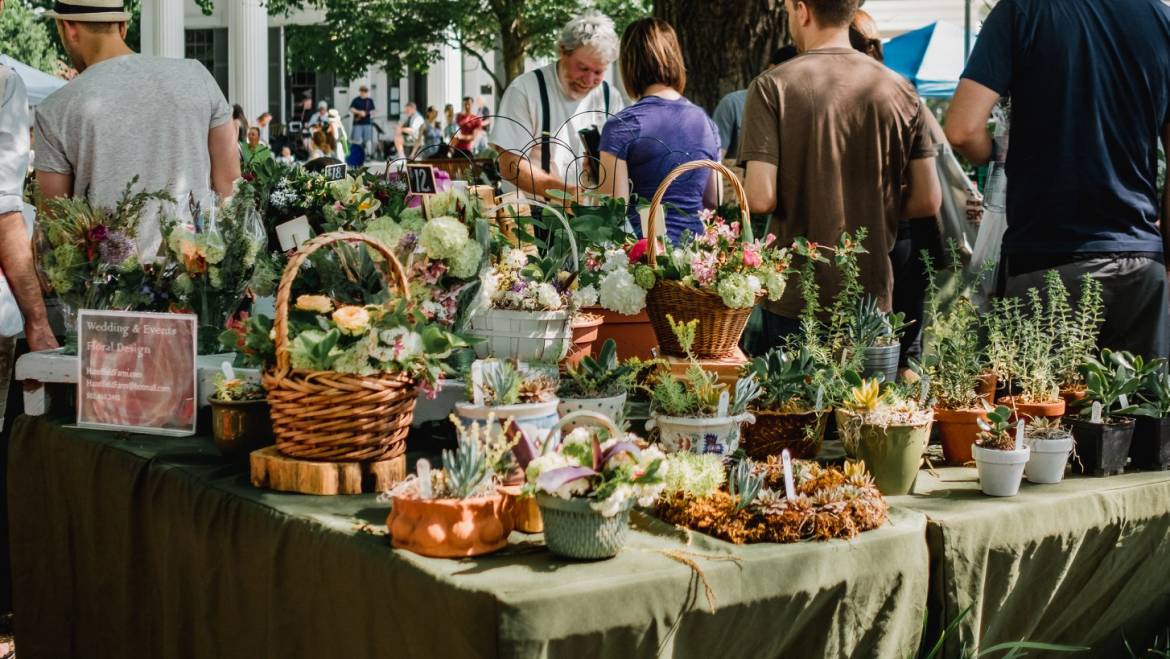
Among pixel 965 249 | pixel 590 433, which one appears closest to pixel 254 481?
pixel 590 433

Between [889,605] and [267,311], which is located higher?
[267,311]

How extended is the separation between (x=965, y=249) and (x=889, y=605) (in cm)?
222

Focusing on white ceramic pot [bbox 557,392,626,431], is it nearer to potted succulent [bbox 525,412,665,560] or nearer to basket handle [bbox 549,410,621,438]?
basket handle [bbox 549,410,621,438]

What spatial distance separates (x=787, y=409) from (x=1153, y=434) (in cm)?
80

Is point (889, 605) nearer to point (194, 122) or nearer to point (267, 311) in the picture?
Answer: point (267, 311)

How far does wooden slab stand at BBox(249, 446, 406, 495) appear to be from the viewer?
2.06 m

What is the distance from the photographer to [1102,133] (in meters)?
2.87

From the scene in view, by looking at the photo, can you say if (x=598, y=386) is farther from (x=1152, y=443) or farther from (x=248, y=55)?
(x=248, y=55)

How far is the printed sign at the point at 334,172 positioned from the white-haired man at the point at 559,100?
2.48 feet

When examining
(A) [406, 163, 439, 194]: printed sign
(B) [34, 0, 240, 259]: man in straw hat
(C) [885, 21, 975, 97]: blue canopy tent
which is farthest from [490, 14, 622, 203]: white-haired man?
(C) [885, 21, 975, 97]: blue canopy tent

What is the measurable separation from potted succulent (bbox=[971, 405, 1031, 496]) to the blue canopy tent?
914 cm

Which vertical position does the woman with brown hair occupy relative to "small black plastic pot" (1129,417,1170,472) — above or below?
above

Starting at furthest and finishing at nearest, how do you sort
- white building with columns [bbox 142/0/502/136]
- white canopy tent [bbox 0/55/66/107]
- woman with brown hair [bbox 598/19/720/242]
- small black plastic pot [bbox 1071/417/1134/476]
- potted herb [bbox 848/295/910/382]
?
white building with columns [bbox 142/0/502/136], white canopy tent [bbox 0/55/66/107], woman with brown hair [bbox 598/19/720/242], potted herb [bbox 848/295/910/382], small black plastic pot [bbox 1071/417/1134/476]

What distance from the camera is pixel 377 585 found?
1777 mm
